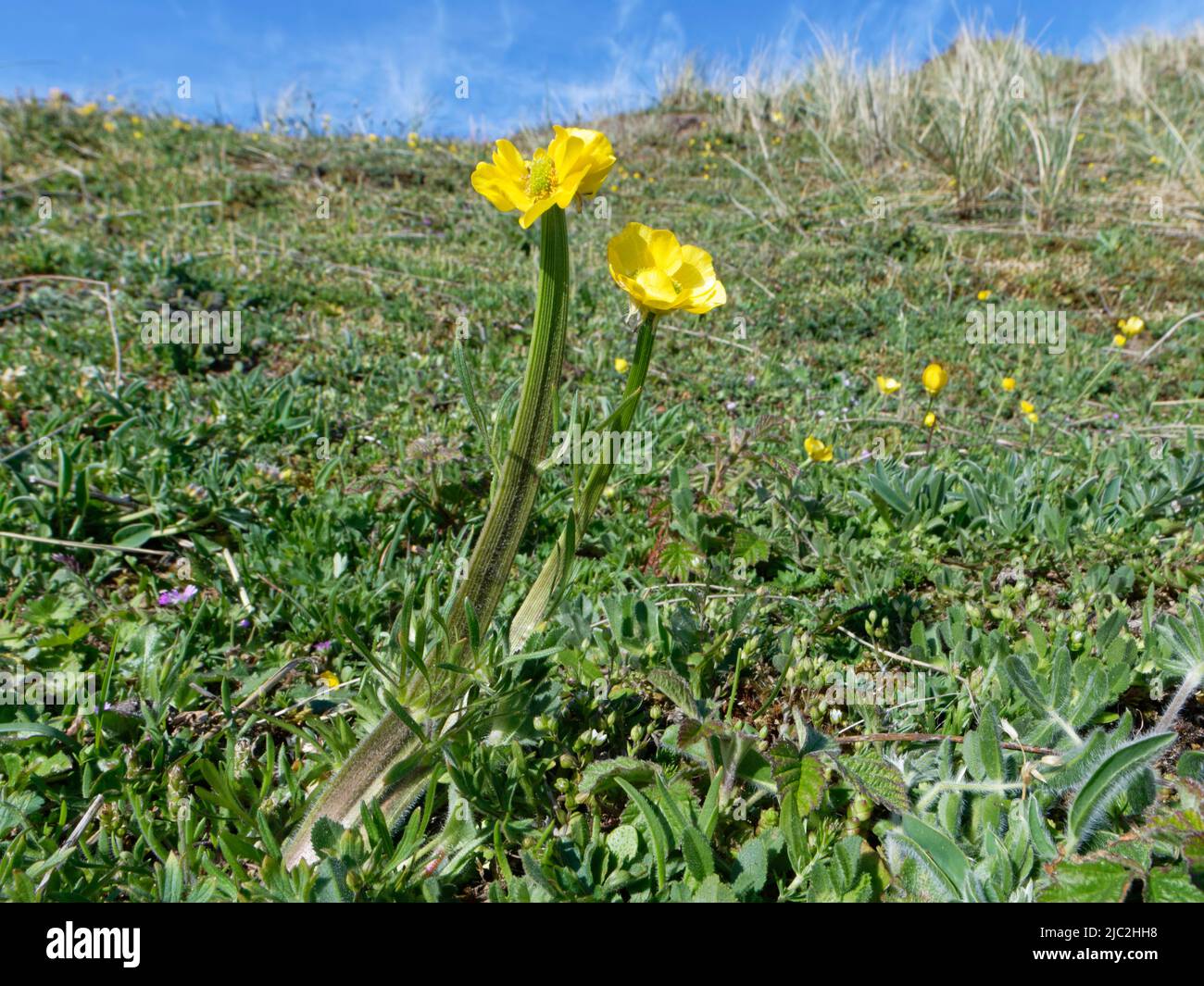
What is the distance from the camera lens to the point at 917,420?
11.8 feet

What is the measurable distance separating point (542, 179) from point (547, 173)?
0.04ft

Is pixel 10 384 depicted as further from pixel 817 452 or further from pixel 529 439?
pixel 817 452

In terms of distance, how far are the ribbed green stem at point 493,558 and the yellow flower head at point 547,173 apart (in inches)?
1.5

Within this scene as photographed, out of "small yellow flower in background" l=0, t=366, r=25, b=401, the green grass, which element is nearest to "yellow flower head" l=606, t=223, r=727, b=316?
the green grass

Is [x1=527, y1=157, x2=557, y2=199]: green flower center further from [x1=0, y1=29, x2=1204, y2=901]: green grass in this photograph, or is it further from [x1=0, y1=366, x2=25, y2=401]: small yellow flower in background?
[x1=0, y1=366, x2=25, y2=401]: small yellow flower in background

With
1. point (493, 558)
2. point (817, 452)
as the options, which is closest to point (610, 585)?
point (817, 452)

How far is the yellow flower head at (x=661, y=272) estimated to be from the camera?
1126mm

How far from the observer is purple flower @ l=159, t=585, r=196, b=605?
2.06 m

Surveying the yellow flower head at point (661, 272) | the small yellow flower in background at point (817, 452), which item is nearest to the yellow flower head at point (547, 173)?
the yellow flower head at point (661, 272)

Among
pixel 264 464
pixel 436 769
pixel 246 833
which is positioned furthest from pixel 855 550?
pixel 264 464

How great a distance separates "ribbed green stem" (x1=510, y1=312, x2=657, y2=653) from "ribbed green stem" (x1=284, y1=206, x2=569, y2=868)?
0.21 ft

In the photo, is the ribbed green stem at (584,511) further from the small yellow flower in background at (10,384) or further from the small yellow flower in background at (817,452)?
the small yellow flower in background at (10,384)

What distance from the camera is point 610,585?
2250mm
